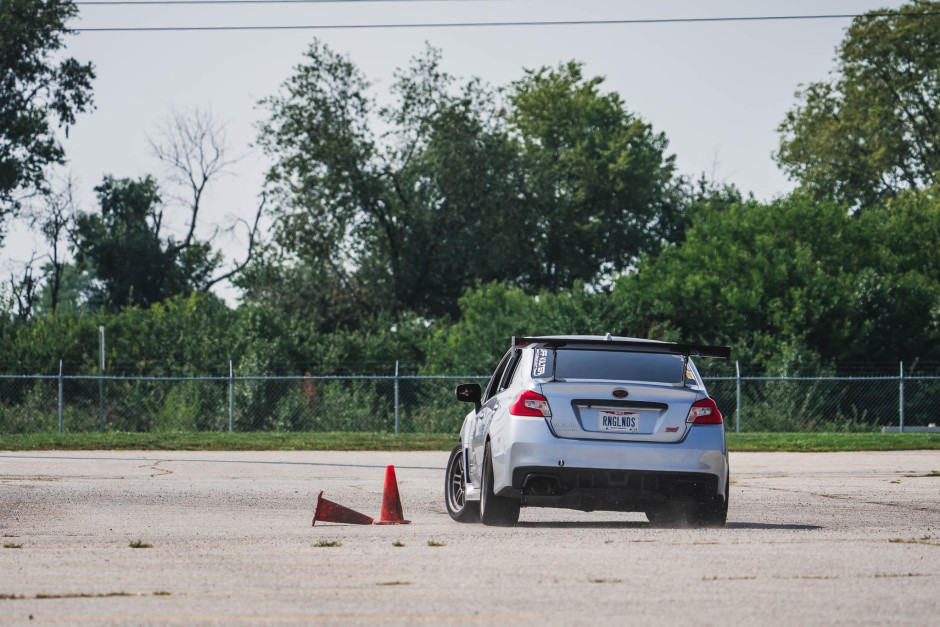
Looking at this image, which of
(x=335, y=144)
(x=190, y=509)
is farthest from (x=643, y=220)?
(x=190, y=509)

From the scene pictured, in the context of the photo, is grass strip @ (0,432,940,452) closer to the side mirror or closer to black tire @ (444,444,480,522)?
black tire @ (444,444,480,522)

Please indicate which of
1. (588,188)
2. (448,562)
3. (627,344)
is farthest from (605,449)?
(588,188)

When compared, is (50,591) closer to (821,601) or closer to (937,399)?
(821,601)

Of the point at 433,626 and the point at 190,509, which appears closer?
the point at 433,626

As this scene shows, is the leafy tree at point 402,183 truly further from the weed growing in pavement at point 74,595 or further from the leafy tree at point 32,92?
the weed growing in pavement at point 74,595

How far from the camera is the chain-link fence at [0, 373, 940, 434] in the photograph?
34.8 metres

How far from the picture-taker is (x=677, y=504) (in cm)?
1095

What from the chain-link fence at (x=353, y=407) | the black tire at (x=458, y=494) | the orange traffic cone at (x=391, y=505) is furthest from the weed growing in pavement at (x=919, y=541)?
the chain-link fence at (x=353, y=407)

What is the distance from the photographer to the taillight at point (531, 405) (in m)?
10.7

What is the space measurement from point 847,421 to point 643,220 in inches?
1055

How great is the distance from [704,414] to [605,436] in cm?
88

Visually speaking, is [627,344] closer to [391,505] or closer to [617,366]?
[617,366]

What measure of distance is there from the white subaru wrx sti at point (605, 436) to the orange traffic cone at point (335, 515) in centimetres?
115

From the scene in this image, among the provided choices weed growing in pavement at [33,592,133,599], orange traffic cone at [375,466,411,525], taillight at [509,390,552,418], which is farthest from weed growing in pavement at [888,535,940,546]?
weed growing in pavement at [33,592,133,599]
